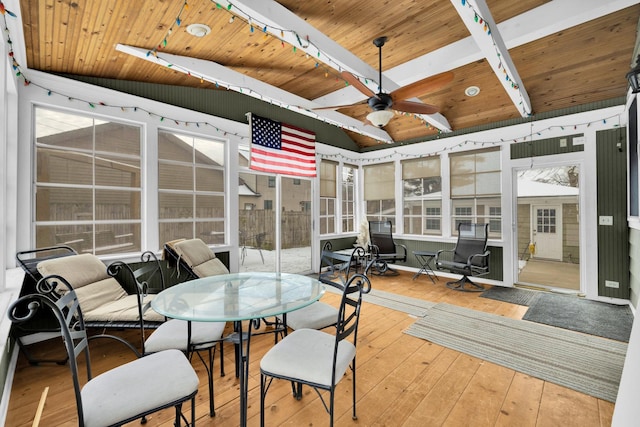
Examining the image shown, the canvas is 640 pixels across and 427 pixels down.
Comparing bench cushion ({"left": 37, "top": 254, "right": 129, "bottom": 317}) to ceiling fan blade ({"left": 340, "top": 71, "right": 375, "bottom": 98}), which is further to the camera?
ceiling fan blade ({"left": 340, "top": 71, "right": 375, "bottom": 98})

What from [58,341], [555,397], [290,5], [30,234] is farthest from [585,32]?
[58,341]

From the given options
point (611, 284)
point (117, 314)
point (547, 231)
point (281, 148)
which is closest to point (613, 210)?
point (611, 284)

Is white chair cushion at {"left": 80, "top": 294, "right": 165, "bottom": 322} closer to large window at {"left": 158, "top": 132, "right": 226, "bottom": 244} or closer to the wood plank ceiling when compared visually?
large window at {"left": 158, "top": 132, "right": 226, "bottom": 244}

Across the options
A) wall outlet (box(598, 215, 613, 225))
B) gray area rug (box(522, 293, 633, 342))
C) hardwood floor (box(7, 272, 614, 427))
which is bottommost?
hardwood floor (box(7, 272, 614, 427))

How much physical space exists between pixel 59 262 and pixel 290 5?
9.87 feet

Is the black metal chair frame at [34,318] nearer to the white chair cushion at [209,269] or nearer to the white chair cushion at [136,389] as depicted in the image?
the white chair cushion at [209,269]

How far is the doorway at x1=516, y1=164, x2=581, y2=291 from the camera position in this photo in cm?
727

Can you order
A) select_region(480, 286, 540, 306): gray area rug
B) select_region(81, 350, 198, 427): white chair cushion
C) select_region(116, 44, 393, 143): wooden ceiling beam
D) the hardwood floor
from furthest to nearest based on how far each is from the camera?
select_region(480, 286, 540, 306): gray area rug → select_region(116, 44, 393, 143): wooden ceiling beam → the hardwood floor → select_region(81, 350, 198, 427): white chair cushion

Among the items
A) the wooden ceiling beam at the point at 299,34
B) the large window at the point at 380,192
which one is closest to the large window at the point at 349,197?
the large window at the point at 380,192

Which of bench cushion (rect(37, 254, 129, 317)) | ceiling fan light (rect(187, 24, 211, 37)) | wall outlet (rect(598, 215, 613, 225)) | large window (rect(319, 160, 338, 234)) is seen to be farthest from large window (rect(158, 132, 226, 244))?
wall outlet (rect(598, 215, 613, 225))

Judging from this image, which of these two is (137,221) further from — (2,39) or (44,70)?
(2,39)

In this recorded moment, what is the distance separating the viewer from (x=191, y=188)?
13.3 feet

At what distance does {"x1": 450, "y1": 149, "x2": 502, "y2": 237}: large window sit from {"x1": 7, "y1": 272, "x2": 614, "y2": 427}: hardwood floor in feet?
10.7

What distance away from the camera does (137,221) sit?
3557 mm
